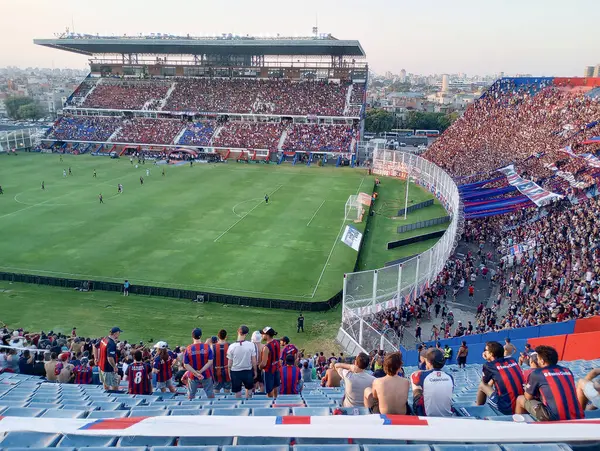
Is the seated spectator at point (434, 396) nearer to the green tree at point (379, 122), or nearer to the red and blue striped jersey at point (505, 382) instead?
the red and blue striped jersey at point (505, 382)

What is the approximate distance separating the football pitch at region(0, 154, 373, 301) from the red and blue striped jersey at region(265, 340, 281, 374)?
15214mm

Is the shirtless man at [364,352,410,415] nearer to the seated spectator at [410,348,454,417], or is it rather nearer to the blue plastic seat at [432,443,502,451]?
the seated spectator at [410,348,454,417]

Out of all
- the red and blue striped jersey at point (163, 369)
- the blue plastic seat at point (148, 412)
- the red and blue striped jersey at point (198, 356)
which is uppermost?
the blue plastic seat at point (148, 412)

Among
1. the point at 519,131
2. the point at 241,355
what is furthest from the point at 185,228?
the point at 519,131

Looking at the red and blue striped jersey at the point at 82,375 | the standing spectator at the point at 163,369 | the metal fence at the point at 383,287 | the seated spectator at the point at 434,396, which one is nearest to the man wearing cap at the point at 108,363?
the standing spectator at the point at 163,369

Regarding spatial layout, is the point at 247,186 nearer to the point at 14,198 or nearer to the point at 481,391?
the point at 14,198

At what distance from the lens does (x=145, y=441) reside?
5.11 metres

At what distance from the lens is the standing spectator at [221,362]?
8.95 m

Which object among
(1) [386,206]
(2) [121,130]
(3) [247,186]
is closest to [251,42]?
(2) [121,130]

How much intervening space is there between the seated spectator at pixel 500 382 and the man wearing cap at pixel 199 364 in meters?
4.69

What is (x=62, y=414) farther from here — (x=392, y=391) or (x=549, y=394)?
(x=549, y=394)

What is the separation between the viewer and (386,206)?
1734 inches

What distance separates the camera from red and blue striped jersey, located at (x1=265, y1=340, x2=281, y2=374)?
9016 mm

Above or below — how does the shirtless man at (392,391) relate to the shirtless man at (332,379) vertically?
above
